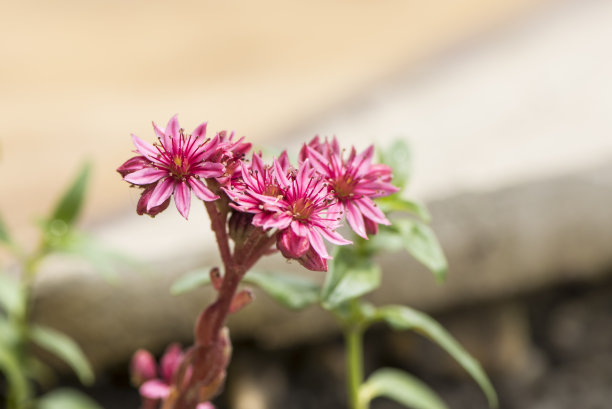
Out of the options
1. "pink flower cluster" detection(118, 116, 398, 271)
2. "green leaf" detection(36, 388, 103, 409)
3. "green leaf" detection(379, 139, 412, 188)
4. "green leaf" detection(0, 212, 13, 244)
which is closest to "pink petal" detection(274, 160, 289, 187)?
"pink flower cluster" detection(118, 116, 398, 271)

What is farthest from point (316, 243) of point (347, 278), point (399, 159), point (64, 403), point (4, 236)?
point (64, 403)

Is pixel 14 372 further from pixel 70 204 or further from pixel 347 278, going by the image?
pixel 347 278

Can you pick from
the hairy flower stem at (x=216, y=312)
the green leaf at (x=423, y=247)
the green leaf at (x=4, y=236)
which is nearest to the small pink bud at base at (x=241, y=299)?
the hairy flower stem at (x=216, y=312)

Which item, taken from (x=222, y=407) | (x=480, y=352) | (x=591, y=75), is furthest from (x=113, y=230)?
(x=591, y=75)

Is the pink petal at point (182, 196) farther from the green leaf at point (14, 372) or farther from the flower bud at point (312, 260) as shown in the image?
the green leaf at point (14, 372)

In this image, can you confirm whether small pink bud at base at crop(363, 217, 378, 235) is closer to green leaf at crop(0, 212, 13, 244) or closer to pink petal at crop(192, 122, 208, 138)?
pink petal at crop(192, 122, 208, 138)
